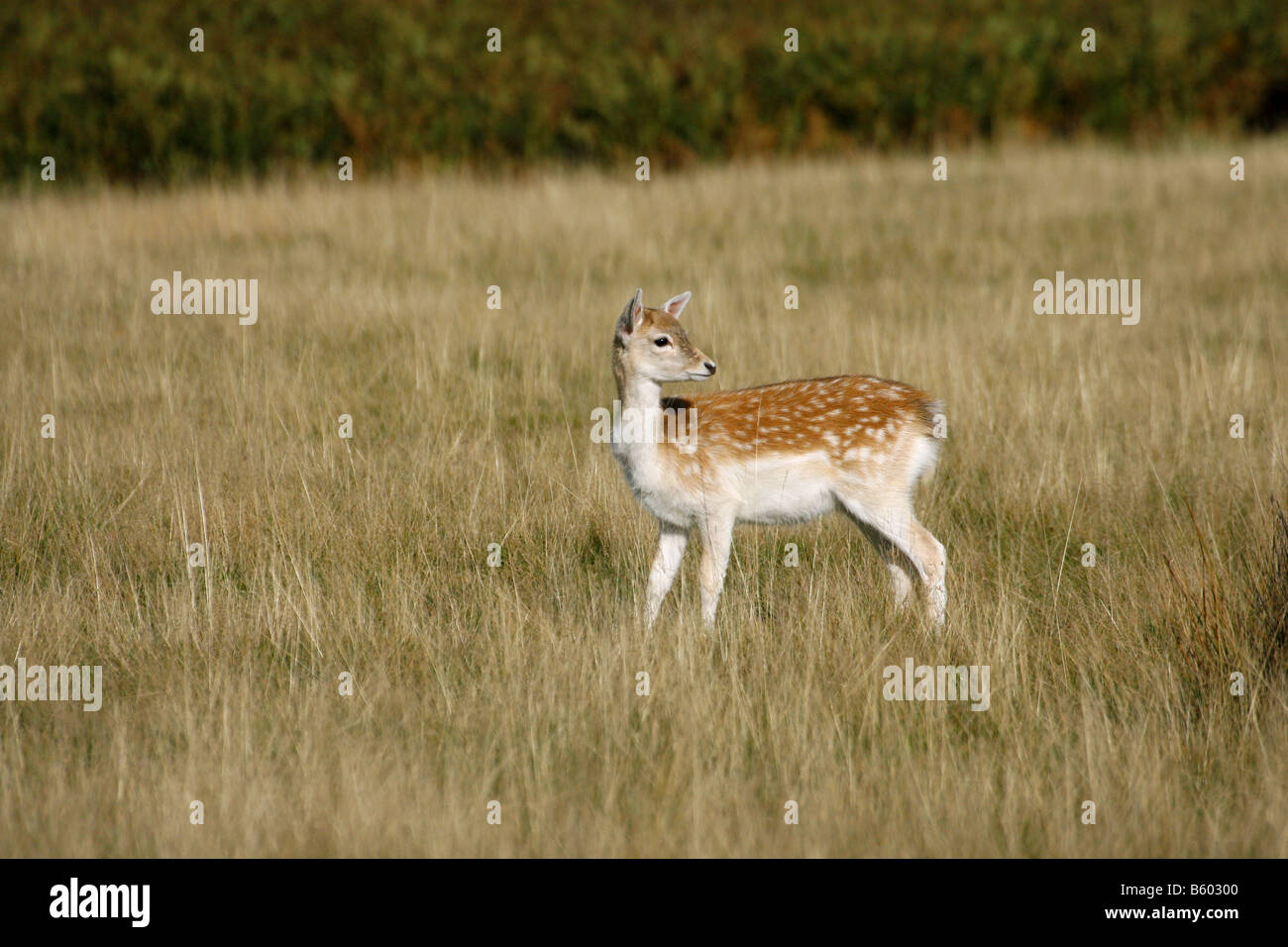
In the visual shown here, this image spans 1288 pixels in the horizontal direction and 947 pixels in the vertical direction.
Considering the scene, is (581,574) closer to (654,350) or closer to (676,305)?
(654,350)

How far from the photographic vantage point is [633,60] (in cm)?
1877

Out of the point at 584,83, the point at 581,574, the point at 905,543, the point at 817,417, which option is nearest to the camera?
the point at 905,543

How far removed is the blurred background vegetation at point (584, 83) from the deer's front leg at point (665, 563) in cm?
1284

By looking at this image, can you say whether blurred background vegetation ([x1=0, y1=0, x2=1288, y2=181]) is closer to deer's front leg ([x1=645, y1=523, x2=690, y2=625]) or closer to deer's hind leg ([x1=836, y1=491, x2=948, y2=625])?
deer's front leg ([x1=645, y1=523, x2=690, y2=625])

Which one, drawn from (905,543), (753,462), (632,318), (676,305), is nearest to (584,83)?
(676,305)

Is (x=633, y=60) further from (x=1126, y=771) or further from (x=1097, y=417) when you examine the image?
(x=1126, y=771)

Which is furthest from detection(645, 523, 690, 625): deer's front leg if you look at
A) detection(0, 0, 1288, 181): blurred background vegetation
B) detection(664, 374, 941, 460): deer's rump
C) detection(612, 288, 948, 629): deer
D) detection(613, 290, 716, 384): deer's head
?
detection(0, 0, 1288, 181): blurred background vegetation

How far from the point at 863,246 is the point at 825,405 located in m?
7.48

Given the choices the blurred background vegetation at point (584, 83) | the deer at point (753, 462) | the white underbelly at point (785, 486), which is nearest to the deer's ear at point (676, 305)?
the deer at point (753, 462)

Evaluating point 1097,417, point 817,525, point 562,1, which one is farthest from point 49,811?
point 562,1

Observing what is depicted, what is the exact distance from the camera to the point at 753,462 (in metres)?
5.82

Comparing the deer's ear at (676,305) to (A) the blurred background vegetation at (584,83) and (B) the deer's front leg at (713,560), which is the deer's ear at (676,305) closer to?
(B) the deer's front leg at (713,560)

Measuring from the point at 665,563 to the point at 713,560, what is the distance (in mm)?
279

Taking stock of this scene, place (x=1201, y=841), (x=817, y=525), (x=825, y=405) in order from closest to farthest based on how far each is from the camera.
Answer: (x=1201, y=841) < (x=825, y=405) < (x=817, y=525)
